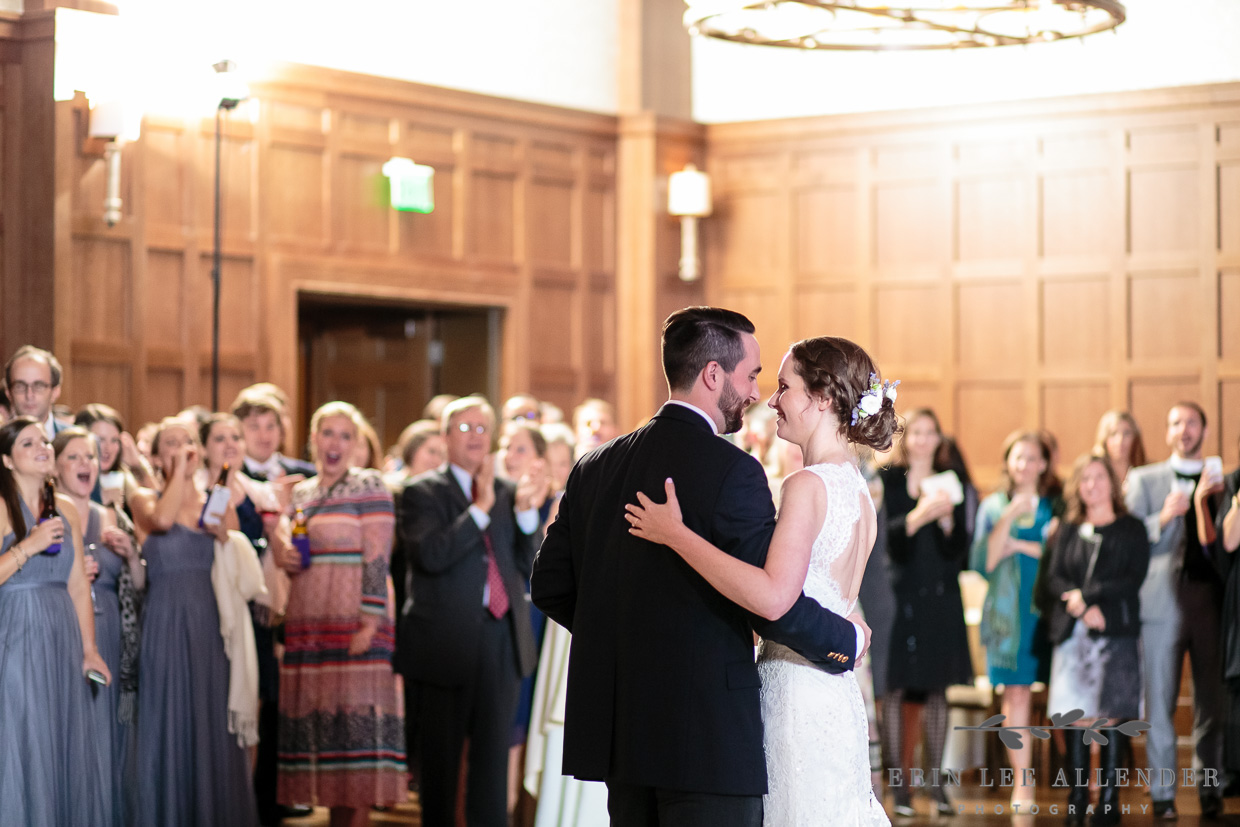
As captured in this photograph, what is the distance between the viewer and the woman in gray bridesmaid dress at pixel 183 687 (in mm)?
5551

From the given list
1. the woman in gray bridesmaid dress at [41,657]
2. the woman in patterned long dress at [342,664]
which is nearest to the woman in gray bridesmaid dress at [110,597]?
the woman in gray bridesmaid dress at [41,657]

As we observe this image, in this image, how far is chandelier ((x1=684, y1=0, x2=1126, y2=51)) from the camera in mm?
7461

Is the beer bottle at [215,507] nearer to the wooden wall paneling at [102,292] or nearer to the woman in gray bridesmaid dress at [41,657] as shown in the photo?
the woman in gray bridesmaid dress at [41,657]

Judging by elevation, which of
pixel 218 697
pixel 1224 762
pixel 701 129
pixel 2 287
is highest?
pixel 701 129

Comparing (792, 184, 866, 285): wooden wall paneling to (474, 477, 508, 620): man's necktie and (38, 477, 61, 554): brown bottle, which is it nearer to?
(474, 477, 508, 620): man's necktie

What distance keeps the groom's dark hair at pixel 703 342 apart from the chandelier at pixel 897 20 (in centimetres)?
431

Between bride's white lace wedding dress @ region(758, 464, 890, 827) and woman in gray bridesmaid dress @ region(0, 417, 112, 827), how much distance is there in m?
2.69

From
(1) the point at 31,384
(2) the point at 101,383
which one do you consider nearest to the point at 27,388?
(1) the point at 31,384

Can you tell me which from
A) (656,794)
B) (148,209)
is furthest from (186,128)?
(656,794)

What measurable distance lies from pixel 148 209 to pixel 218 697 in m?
3.69

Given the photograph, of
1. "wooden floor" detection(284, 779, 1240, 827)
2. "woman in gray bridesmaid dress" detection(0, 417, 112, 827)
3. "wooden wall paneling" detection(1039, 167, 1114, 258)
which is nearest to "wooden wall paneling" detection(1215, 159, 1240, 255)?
"wooden wall paneling" detection(1039, 167, 1114, 258)

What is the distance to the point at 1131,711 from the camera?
6625 millimetres

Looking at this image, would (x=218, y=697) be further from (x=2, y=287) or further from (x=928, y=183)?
(x=928, y=183)

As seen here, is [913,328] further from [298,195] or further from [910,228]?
[298,195]
